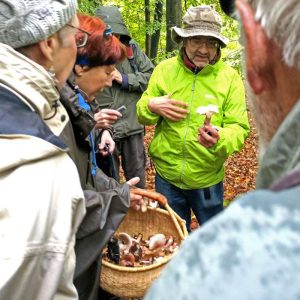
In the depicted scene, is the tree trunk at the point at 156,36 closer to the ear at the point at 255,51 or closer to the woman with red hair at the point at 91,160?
the woman with red hair at the point at 91,160

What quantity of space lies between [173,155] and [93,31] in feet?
4.79

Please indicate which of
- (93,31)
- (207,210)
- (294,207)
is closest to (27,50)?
(93,31)

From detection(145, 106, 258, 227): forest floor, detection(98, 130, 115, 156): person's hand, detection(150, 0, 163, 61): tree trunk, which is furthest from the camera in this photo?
detection(150, 0, 163, 61): tree trunk

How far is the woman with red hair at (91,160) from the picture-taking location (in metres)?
2.19

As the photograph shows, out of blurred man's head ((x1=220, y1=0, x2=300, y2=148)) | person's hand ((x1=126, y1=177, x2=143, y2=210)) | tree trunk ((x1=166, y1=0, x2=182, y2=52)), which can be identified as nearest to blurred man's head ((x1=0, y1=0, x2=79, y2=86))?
person's hand ((x1=126, y1=177, x2=143, y2=210))

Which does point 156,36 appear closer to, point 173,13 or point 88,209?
point 173,13

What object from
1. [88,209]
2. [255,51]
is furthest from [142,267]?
[255,51]

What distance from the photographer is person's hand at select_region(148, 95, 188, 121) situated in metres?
3.61

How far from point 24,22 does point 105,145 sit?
1.86 meters

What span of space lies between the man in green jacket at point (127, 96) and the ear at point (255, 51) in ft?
12.9

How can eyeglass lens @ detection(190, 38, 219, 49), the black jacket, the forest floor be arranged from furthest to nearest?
the forest floor, eyeglass lens @ detection(190, 38, 219, 49), the black jacket

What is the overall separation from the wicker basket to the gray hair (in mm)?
1890

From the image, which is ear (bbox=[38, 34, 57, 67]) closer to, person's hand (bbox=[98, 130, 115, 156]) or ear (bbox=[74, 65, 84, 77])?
ear (bbox=[74, 65, 84, 77])

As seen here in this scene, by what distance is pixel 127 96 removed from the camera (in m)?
5.15
